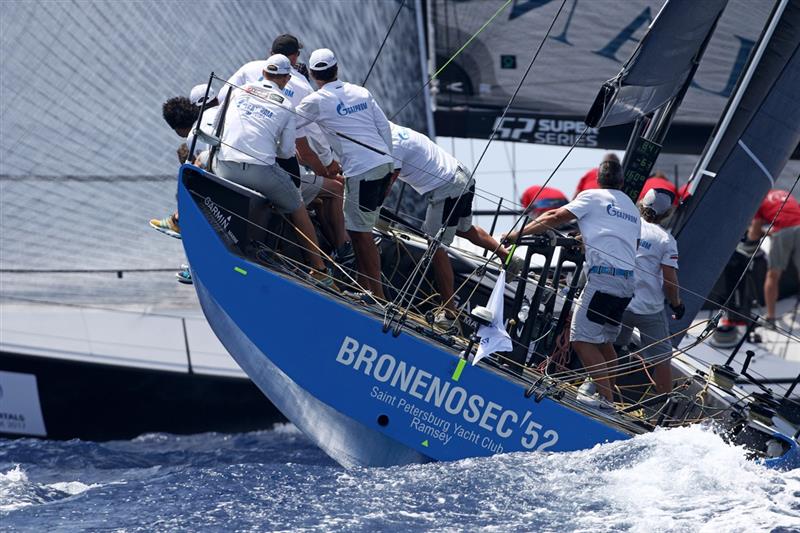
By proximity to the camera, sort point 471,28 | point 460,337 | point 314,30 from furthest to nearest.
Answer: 1. point 471,28
2. point 314,30
3. point 460,337

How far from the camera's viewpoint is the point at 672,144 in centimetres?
932

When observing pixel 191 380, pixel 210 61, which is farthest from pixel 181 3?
pixel 191 380

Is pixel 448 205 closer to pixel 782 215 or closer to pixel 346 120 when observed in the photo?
pixel 346 120

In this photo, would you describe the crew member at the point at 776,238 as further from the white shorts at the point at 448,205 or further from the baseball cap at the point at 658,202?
the white shorts at the point at 448,205

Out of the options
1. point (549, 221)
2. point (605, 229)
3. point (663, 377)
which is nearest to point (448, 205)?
point (549, 221)

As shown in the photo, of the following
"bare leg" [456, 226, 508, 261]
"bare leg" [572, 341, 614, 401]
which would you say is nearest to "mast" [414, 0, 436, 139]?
"bare leg" [456, 226, 508, 261]

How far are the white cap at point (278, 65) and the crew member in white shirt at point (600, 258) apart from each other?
1140 mm

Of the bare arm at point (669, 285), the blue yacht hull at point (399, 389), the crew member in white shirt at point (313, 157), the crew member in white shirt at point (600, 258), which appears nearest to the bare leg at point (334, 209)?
the crew member in white shirt at point (313, 157)

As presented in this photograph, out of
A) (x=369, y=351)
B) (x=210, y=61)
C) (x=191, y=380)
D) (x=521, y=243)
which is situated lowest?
(x=191, y=380)

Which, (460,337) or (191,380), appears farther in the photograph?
(191,380)

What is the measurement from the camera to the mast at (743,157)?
610 cm

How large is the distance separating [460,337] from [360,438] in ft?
1.90

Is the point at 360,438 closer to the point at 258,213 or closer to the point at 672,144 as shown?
the point at 258,213

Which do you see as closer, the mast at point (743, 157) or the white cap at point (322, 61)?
the white cap at point (322, 61)
